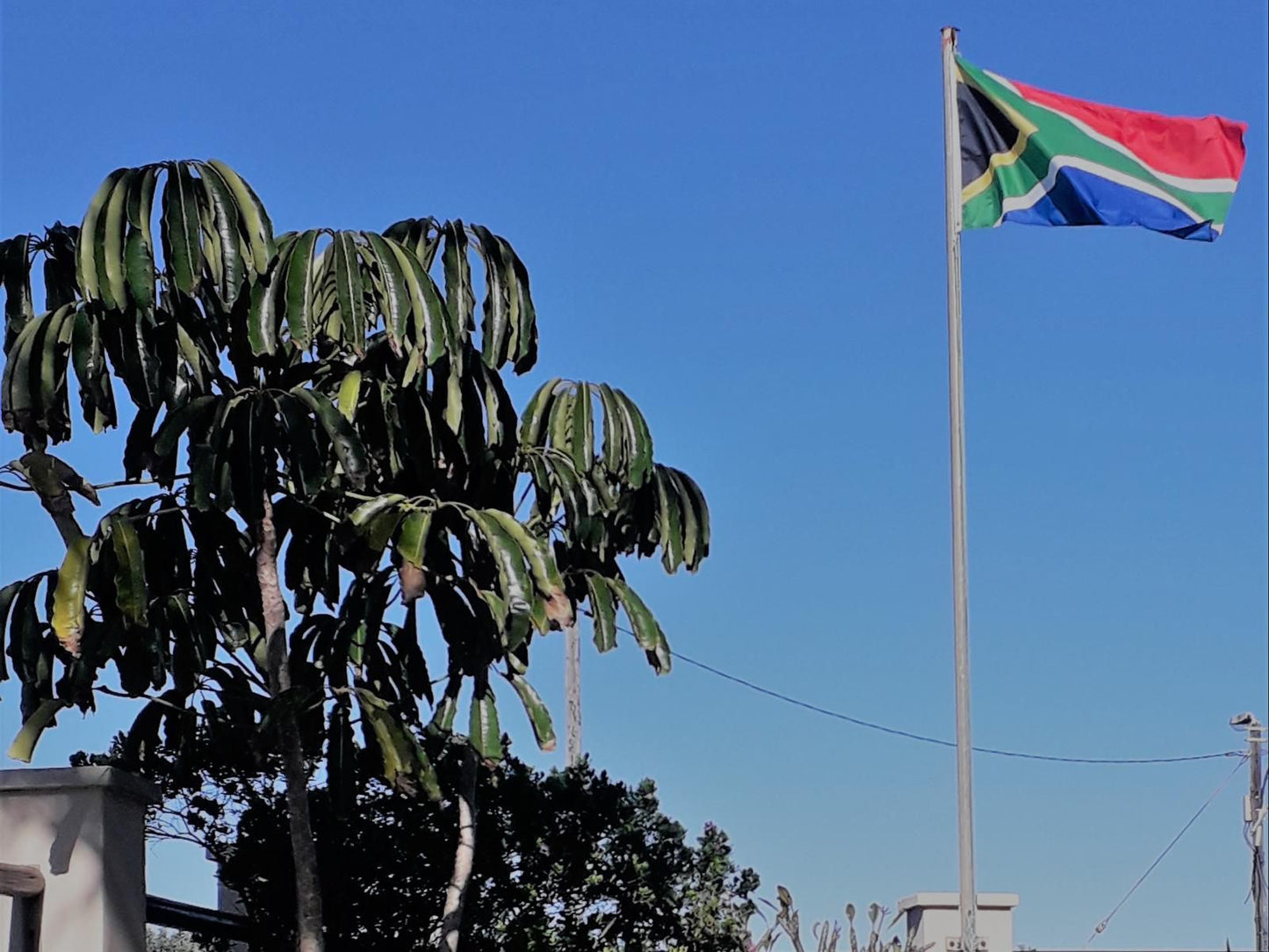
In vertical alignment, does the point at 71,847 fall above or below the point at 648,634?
below

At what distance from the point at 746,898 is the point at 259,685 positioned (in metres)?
4.39

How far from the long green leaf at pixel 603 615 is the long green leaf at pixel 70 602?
2.78 metres

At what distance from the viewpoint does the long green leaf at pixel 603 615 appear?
1041cm

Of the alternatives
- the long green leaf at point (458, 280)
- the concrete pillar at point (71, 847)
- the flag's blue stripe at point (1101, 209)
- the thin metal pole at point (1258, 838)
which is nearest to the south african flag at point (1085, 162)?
the flag's blue stripe at point (1101, 209)

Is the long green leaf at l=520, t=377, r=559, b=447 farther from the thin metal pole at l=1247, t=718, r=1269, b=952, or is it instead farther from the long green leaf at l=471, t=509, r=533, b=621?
the thin metal pole at l=1247, t=718, r=1269, b=952

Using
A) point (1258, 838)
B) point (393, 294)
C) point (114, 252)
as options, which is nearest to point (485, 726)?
point (393, 294)

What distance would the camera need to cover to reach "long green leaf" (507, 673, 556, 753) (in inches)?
385

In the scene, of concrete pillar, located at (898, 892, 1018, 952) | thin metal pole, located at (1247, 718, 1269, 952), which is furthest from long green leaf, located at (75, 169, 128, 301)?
thin metal pole, located at (1247, 718, 1269, 952)

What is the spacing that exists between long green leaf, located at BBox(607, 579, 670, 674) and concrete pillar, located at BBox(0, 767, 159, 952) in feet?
9.39

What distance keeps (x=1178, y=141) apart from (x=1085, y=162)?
0.82 metres

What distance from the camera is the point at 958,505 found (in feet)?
37.1

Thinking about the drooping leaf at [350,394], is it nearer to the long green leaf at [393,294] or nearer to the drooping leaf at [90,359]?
the long green leaf at [393,294]

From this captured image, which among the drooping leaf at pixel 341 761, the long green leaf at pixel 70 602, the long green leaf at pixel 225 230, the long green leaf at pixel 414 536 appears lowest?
the drooping leaf at pixel 341 761

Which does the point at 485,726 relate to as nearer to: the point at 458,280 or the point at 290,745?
the point at 290,745
